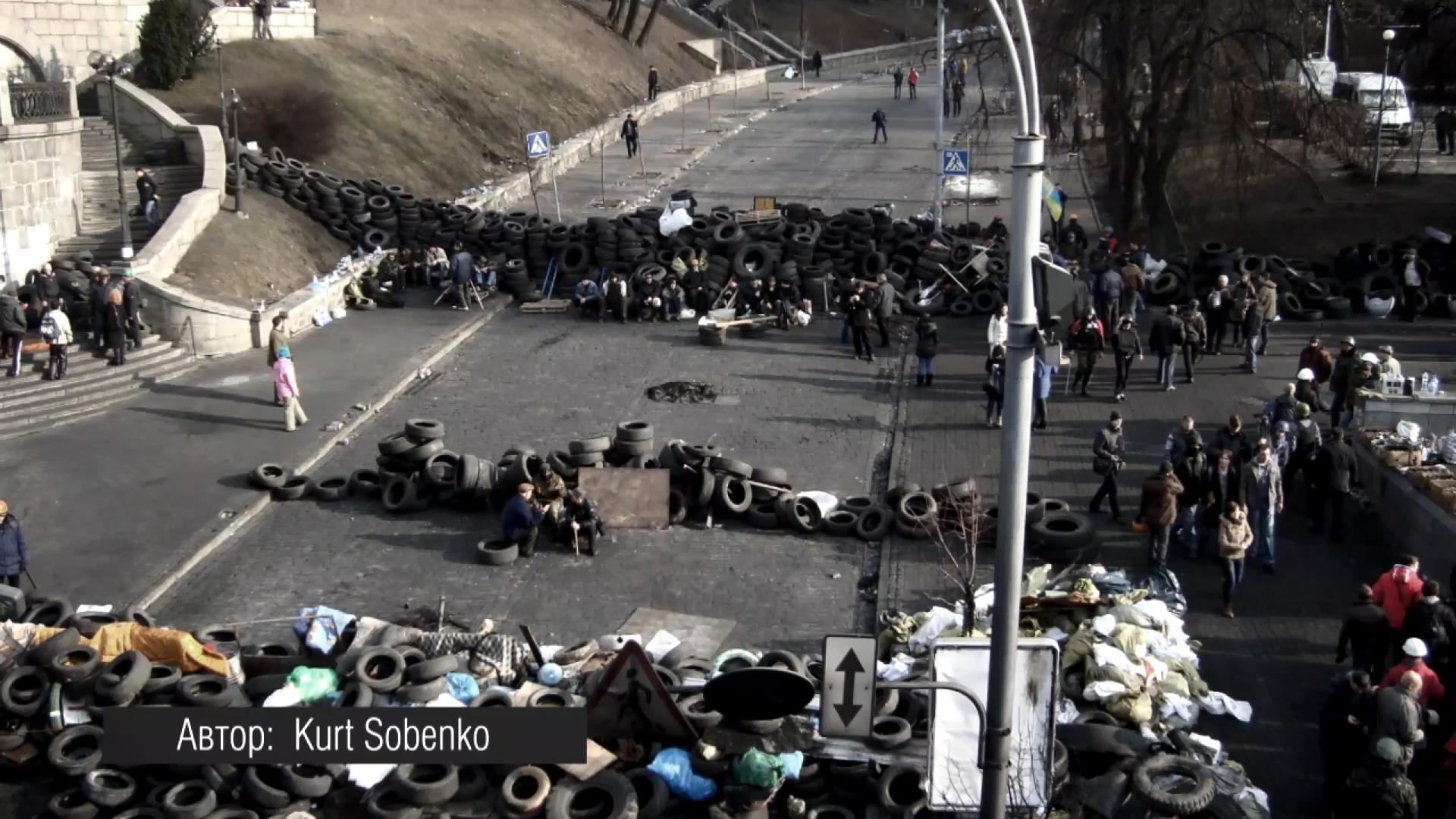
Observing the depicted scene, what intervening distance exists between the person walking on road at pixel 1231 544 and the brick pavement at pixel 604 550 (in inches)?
150

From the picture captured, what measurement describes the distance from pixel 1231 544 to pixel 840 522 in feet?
15.3

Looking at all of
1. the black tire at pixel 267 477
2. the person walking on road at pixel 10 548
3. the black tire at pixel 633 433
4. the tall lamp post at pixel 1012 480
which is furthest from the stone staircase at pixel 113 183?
the tall lamp post at pixel 1012 480

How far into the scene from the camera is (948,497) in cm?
1661

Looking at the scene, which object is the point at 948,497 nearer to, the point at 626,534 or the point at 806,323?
the point at 626,534

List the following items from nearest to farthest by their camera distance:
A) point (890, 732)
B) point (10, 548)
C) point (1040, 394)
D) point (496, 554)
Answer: point (890, 732)
point (10, 548)
point (496, 554)
point (1040, 394)

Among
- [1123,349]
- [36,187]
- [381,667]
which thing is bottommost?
[381,667]

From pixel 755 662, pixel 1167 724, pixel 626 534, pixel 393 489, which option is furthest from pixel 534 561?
pixel 1167 724

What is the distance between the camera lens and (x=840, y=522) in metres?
17.4

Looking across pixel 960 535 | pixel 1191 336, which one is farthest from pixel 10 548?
pixel 1191 336

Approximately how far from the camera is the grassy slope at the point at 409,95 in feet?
94.7

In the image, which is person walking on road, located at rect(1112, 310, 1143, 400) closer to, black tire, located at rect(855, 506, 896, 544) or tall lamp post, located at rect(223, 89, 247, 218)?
black tire, located at rect(855, 506, 896, 544)

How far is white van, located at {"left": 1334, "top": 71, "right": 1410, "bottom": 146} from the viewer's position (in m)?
40.2

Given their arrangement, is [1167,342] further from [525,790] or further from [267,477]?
[525,790]

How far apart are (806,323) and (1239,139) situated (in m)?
9.61
